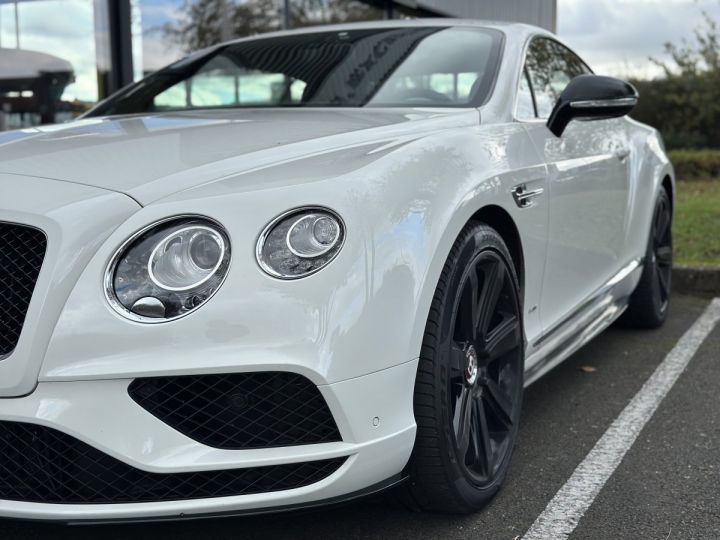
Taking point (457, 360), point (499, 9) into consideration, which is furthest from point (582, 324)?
point (499, 9)

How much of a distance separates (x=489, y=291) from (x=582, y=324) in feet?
3.59

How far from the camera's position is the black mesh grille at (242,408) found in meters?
1.82

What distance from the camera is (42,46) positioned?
6406 mm

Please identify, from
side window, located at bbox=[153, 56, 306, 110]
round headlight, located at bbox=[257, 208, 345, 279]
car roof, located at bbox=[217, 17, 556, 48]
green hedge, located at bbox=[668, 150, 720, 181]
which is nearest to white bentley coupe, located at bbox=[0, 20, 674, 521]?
round headlight, located at bbox=[257, 208, 345, 279]

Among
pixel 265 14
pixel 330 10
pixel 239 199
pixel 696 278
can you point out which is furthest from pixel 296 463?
pixel 330 10

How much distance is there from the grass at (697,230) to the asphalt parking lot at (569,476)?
2686 millimetres

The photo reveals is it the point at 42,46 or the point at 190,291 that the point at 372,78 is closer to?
the point at 190,291

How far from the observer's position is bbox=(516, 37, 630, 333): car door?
3033mm

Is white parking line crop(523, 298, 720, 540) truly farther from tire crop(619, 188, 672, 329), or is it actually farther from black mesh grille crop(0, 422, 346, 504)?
black mesh grille crop(0, 422, 346, 504)

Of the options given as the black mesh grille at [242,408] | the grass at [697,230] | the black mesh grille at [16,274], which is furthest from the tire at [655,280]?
the black mesh grille at [16,274]

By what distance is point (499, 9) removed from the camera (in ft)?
51.6

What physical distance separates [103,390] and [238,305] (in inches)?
12.3

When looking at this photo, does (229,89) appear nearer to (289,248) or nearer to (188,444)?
(289,248)

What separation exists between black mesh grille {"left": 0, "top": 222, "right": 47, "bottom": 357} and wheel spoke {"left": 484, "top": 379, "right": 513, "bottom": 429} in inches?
49.6
